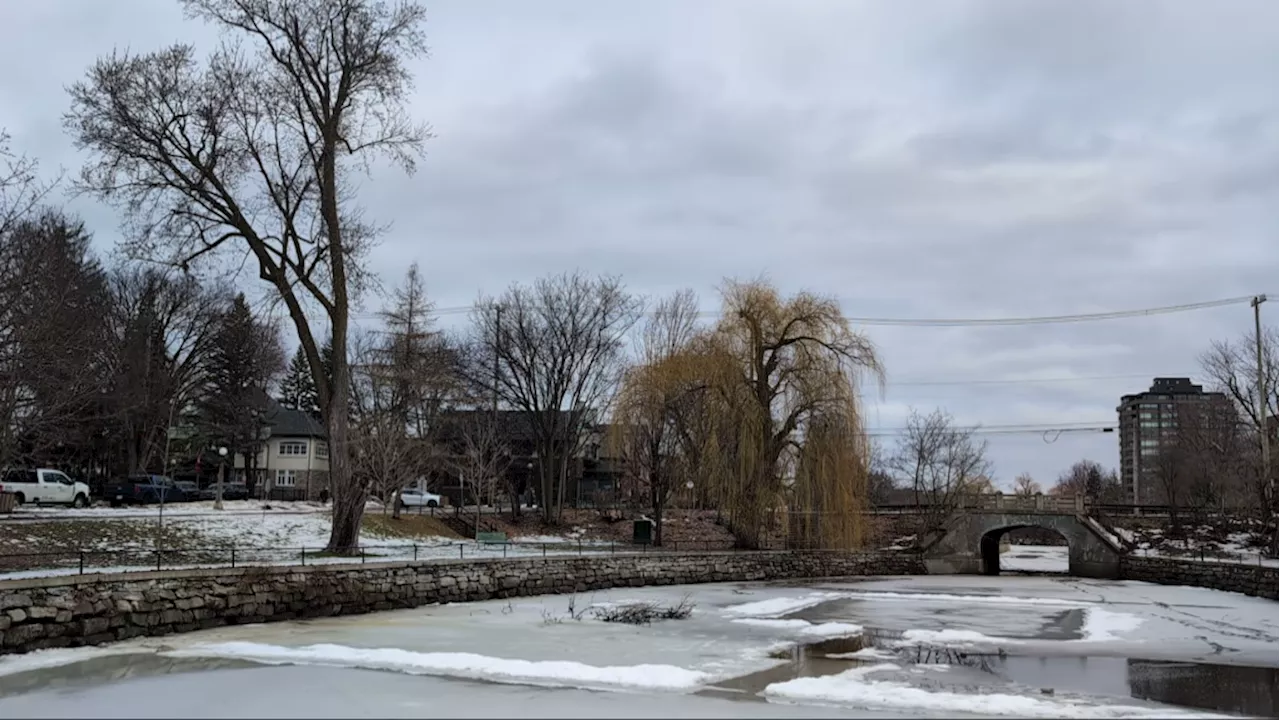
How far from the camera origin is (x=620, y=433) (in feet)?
127

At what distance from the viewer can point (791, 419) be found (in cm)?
3578

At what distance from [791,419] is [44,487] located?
26.6 metres

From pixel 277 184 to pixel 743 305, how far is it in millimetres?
16988

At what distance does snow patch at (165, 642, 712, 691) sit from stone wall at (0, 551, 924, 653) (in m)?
1.83

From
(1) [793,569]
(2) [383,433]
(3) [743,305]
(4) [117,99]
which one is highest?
(4) [117,99]

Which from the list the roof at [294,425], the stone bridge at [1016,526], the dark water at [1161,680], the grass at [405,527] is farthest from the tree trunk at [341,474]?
the roof at [294,425]

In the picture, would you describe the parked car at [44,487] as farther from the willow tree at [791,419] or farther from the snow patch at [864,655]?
the snow patch at [864,655]

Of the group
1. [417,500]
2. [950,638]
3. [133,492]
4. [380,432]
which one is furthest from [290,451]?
[950,638]

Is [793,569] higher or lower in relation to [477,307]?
lower

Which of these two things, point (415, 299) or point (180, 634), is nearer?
point (180, 634)

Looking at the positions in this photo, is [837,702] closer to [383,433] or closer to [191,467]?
[383,433]

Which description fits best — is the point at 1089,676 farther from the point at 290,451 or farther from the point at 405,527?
the point at 290,451

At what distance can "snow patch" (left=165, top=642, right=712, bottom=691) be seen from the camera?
13.4 metres

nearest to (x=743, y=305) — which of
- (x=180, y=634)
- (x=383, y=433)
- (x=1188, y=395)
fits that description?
(x=383, y=433)
